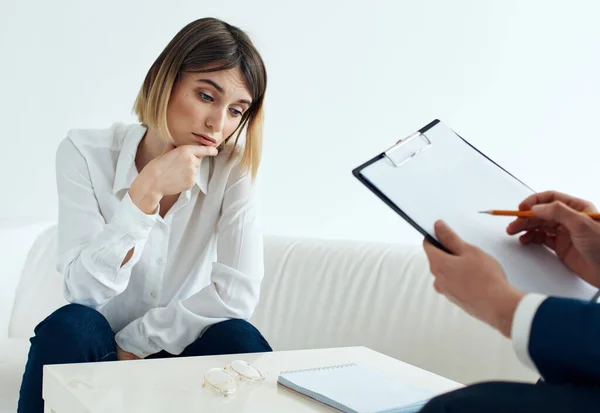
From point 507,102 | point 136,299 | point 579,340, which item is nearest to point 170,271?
point 136,299

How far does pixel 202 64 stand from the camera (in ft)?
4.82

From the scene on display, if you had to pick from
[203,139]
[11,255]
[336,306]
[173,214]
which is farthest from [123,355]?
[11,255]

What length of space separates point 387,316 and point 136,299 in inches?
28.6

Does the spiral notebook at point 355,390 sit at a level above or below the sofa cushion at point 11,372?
→ above

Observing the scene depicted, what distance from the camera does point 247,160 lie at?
5.13 ft

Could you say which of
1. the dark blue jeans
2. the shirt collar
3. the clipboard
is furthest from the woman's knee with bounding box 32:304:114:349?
the clipboard

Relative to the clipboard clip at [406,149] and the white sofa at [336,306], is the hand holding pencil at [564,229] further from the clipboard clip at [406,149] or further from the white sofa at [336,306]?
the white sofa at [336,306]

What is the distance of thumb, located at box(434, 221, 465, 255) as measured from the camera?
78 cm

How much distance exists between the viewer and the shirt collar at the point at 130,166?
1478 mm

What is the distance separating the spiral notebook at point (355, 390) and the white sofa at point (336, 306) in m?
0.74

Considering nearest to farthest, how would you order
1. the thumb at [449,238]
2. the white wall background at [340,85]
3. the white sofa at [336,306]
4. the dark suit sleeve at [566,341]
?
the dark suit sleeve at [566,341], the thumb at [449,238], the white sofa at [336,306], the white wall background at [340,85]

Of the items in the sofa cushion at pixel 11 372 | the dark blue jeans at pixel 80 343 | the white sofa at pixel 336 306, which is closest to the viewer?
the dark blue jeans at pixel 80 343

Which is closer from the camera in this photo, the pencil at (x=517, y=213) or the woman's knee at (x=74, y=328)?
the pencil at (x=517, y=213)

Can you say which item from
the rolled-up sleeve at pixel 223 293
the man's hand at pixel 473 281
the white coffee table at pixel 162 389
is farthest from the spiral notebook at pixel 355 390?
the rolled-up sleeve at pixel 223 293
